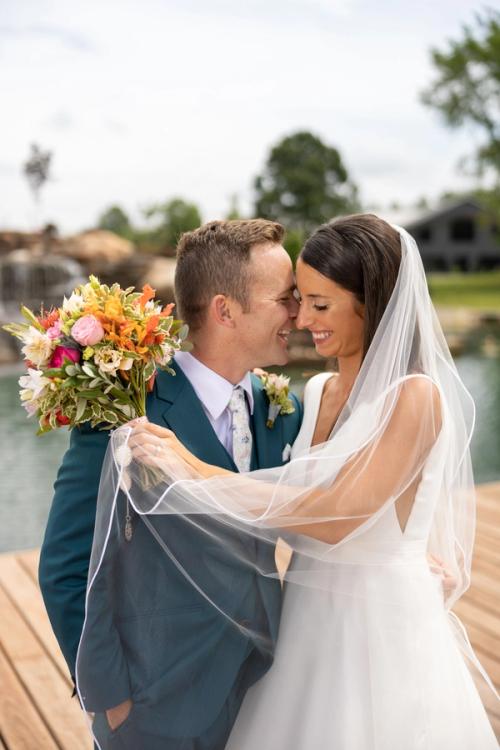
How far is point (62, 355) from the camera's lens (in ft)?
6.73

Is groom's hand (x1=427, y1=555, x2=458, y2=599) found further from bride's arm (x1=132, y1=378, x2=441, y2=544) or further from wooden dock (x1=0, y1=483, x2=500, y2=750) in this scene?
wooden dock (x1=0, y1=483, x2=500, y2=750)

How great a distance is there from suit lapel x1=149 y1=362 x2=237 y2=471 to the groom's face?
20 centimetres

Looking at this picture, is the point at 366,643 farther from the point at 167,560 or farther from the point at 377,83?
the point at 377,83

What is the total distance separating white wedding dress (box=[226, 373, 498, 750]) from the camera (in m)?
2.27

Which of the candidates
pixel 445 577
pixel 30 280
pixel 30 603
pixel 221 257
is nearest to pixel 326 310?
pixel 221 257

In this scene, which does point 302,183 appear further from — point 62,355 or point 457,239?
point 62,355

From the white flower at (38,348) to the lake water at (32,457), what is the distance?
528 cm

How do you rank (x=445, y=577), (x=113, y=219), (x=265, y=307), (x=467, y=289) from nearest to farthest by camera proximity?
(x=265, y=307) < (x=445, y=577) < (x=467, y=289) < (x=113, y=219)

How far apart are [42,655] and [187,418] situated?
202 cm

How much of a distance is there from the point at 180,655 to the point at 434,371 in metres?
0.95

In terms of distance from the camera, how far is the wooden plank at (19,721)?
315 cm

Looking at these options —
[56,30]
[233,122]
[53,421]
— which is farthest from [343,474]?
[233,122]

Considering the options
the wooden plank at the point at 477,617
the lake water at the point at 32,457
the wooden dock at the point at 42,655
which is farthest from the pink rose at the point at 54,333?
the lake water at the point at 32,457

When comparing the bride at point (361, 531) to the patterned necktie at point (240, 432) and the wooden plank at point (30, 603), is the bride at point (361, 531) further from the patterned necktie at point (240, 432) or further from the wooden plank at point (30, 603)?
the wooden plank at point (30, 603)
